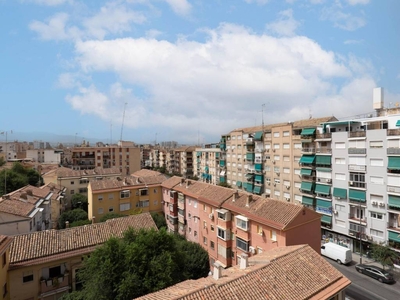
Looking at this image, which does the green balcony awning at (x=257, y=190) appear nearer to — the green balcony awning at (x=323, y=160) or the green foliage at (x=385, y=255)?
the green balcony awning at (x=323, y=160)

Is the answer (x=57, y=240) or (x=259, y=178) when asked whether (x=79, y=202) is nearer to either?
(x=57, y=240)

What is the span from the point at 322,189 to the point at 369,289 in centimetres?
1493

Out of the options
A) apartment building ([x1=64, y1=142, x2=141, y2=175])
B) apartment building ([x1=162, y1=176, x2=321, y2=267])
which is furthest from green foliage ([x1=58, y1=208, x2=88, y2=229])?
apartment building ([x1=64, y1=142, x2=141, y2=175])

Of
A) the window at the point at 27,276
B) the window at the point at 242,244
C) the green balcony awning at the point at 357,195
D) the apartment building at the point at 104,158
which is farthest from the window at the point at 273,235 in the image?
the apartment building at the point at 104,158

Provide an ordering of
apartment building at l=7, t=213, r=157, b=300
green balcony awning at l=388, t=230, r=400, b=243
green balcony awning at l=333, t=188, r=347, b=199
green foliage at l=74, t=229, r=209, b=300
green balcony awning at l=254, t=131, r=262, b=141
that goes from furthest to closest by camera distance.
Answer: green balcony awning at l=254, t=131, r=262, b=141 → green balcony awning at l=333, t=188, r=347, b=199 → green balcony awning at l=388, t=230, r=400, b=243 → apartment building at l=7, t=213, r=157, b=300 → green foliage at l=74, t=229, r=209, b=300

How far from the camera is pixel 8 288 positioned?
16797mm

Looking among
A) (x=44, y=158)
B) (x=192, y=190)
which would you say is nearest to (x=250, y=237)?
(x=192, y=190)

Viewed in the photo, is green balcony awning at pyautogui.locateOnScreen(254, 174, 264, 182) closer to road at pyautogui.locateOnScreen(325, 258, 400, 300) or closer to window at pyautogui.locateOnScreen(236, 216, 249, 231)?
road at pyautogui.locateOnScreen(325, 258, 400, 300)

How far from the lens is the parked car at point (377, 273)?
25.6m

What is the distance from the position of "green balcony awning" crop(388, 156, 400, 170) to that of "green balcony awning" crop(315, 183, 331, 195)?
889 centimetres

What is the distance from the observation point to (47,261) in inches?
706

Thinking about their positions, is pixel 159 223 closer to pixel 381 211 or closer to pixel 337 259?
pixel 337 259

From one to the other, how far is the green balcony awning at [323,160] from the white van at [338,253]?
1163cm

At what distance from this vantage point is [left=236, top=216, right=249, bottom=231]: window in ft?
79.0
